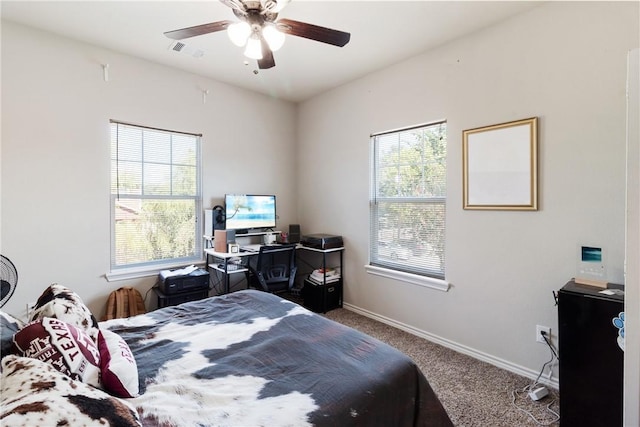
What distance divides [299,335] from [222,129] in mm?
2880

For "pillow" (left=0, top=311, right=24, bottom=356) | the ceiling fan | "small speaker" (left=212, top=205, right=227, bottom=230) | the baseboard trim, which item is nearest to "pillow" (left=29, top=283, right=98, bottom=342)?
"pillow" (left=0, top=311, right=24, bottom=356)

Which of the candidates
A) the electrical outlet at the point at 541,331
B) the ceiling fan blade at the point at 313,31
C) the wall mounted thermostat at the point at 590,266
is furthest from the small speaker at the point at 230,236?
the wall mounted thermostat at the point at 590,266

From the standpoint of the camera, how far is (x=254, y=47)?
6.17ft

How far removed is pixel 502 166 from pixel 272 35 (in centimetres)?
195

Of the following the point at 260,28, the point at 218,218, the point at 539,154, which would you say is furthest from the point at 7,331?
the point at 539,154

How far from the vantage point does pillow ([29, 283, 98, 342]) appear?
4.02ft

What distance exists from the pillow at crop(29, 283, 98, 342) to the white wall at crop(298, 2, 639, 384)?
8.55ft

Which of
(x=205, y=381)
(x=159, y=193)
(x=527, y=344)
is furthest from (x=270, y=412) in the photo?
(x=159, y=193)

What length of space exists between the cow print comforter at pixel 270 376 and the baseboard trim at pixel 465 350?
1356 mm

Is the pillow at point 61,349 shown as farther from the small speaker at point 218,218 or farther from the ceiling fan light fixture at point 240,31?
the small speaker at point 218,218

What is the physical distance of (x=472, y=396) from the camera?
204 centimetres

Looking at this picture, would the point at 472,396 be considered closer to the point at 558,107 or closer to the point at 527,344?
the point at 527,344

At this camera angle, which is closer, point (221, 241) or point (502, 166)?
point (502, 166)

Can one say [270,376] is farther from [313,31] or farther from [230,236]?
[230,236]
